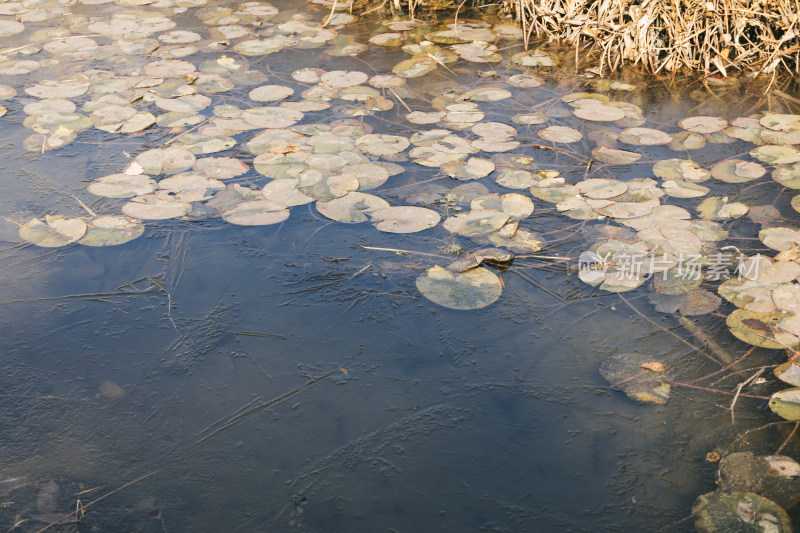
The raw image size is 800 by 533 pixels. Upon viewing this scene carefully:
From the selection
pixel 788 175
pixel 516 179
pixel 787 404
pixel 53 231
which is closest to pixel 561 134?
pixel 516 179

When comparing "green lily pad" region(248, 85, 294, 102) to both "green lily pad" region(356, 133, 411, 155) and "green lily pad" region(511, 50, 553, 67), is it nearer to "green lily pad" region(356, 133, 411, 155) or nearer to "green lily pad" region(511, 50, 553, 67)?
"green lily pad" region(356, 133, 411, 155)

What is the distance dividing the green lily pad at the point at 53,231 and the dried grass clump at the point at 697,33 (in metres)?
3.43

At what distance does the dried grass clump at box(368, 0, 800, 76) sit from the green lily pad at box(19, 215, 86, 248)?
3.43 m

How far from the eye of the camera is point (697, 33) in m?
4.57

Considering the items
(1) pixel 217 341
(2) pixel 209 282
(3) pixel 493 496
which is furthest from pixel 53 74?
(3) pixel 493 496

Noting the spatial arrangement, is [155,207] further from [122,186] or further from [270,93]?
[270,93]

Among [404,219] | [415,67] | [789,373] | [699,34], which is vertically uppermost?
[699,34]

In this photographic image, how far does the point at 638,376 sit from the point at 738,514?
1.84 ft

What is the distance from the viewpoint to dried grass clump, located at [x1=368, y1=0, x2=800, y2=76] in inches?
177

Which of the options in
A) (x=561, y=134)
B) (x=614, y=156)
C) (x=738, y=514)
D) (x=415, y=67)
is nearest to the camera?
(x=738, y=514)

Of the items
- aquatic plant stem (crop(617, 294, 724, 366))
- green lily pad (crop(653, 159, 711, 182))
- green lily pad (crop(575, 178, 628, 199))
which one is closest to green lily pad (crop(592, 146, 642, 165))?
green lily pad (crop(653, 159, 711, 182))

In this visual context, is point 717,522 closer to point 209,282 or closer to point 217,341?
point 217,341

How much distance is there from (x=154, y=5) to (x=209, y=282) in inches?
164

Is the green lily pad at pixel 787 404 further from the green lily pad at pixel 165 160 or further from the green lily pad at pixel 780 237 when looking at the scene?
the green lily pad at pixel 165 160
